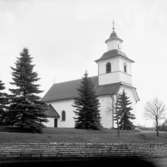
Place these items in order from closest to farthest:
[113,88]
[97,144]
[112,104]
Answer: [97,144], [112,104], [113,88]

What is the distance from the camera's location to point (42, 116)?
22516mm

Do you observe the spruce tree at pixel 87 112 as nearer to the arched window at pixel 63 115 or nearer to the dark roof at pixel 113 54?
the dark roof at pixel 113 54

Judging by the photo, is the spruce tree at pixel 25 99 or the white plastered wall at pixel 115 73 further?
the white plastered wall at pixel 115 73

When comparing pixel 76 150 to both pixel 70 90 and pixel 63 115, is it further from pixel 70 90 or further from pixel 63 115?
pixel 70 90

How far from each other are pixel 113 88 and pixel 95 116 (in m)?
8.38

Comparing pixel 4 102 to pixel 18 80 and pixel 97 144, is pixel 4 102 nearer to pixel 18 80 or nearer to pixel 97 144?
pixel 18 80

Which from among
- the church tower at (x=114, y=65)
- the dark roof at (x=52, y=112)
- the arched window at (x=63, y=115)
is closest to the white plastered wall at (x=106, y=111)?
Result: the church tower at (x=114, y=65)

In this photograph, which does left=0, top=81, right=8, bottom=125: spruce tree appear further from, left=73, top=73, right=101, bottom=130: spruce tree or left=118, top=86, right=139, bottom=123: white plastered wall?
left=118, top=86, right=139, bottom=123: white plastered wall

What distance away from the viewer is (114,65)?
37500mm

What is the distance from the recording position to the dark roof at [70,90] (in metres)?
36.0

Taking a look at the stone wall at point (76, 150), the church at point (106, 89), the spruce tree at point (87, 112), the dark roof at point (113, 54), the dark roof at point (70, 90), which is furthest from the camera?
the dark roof at point (113, 54)

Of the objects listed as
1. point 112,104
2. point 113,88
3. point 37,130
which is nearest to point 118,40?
point 113,88

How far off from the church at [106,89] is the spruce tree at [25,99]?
13544mm

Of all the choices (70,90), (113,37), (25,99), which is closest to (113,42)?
(113,37)
